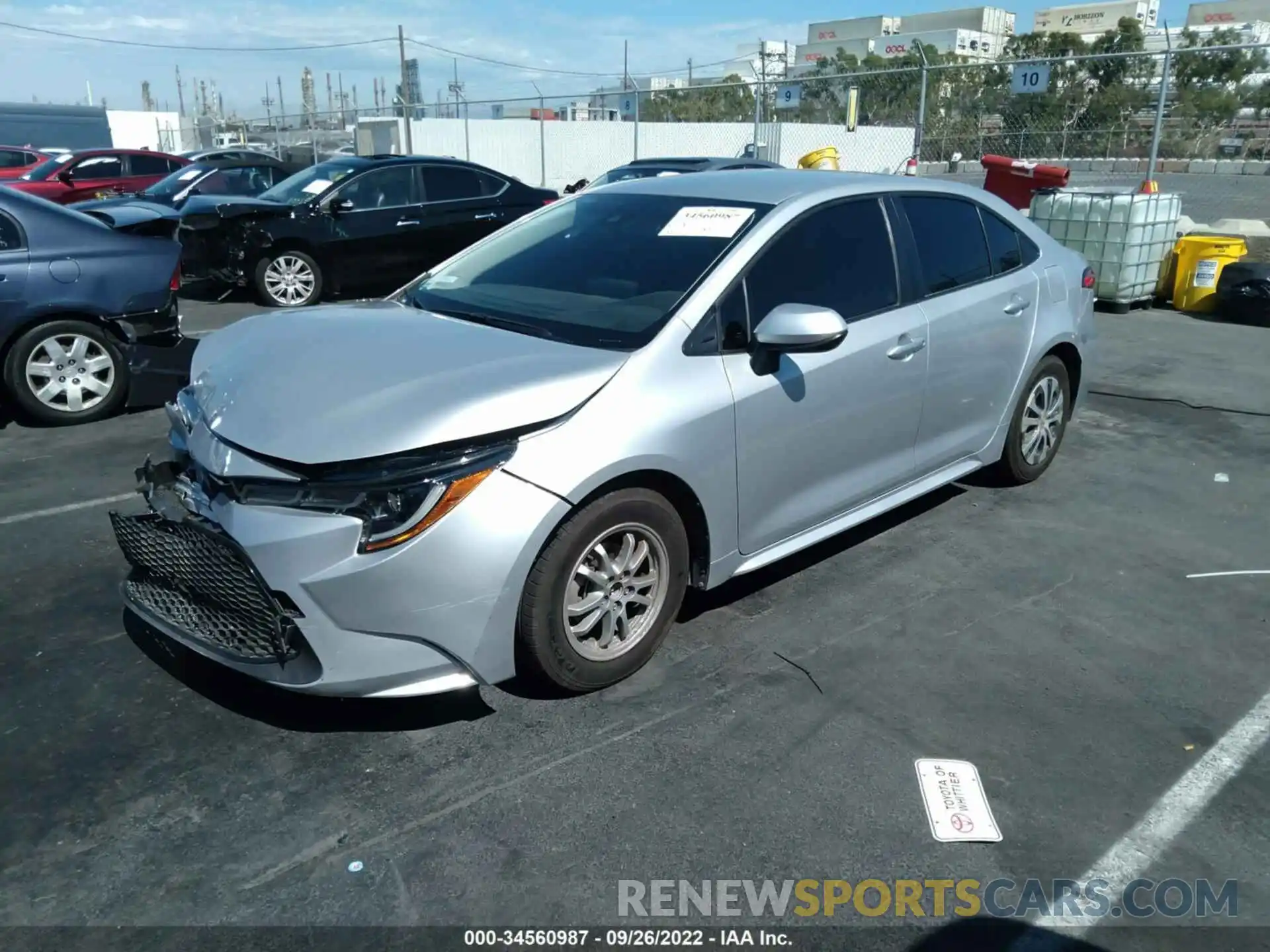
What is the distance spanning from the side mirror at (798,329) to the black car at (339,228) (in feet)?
27.1

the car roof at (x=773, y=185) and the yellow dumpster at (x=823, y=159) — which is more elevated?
the car roof at (x=773, y=185)

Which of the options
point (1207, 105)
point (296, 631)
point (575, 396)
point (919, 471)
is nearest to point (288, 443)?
point (296, 631)

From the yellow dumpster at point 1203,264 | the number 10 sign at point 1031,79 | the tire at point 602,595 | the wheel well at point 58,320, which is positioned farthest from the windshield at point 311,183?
the yellow dumpster at point 1203,264

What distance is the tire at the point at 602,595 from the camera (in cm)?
308

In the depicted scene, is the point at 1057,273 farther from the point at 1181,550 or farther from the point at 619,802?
the point at 619,802

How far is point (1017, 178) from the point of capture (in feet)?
42.5

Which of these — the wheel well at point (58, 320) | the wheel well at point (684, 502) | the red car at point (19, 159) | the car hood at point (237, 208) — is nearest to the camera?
the wheel well at point (684, 502)

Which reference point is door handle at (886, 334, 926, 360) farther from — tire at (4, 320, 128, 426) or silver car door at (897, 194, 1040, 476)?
tire at (4, 320, 128, 426)

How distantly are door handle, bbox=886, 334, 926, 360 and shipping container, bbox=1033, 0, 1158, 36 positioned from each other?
11721 centimetres

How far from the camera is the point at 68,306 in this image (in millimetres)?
6434

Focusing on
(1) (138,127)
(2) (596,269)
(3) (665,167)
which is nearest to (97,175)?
(3) (665,167)

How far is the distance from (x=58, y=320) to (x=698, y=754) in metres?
5.46

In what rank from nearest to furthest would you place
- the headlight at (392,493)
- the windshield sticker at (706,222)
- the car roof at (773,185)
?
the headlight at (392,493) → the windshield sticker at (706,222) → the car roof at (773,185)

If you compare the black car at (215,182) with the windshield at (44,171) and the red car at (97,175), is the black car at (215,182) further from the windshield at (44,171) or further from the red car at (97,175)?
the windshield at (44,171)
